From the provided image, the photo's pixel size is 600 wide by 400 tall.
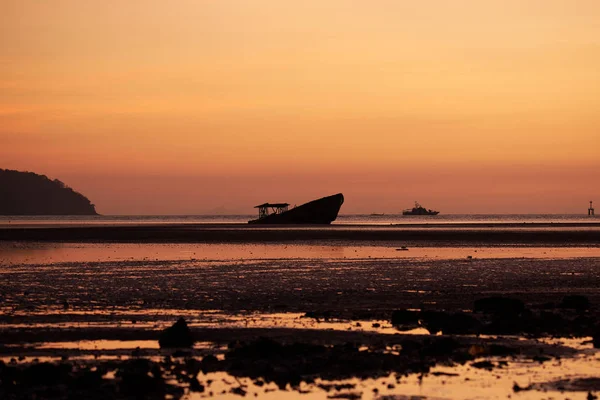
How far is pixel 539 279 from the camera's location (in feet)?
115

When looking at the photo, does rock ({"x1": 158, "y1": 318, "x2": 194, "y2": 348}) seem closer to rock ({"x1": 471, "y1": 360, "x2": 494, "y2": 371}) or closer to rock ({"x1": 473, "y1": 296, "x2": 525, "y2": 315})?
rock ({"x1": 471, "y1": 360, "x2": 494, "y2": 371})

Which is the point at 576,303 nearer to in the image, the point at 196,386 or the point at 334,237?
the point at 196,386

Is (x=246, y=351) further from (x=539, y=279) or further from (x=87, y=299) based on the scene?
(x=539, y=279)

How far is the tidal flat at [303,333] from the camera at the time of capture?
14.6 metres

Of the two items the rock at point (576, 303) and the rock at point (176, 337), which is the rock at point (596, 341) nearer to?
the rock at point (576, 303)

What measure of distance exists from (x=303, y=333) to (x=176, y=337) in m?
3.27

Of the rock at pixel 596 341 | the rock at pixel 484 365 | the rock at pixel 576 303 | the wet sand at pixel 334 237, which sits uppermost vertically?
the wet sand at pixel 334 237

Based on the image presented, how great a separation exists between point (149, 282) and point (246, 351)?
57.2 ft

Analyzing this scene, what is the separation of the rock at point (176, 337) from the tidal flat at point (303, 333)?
8.2 inches

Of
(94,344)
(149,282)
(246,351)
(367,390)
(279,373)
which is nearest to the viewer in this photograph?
(367,390)

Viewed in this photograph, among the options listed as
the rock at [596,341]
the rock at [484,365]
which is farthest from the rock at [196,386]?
the rock at [596,341]

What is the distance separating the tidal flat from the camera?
48.0ft

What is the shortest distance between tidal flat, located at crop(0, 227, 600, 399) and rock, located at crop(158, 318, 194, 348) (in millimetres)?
208

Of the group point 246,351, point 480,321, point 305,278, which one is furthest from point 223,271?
point 246,351
